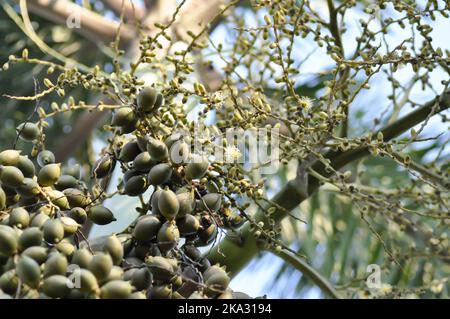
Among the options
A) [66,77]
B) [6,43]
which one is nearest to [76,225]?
[66,77]

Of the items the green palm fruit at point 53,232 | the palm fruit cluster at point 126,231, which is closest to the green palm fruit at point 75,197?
the palm fruit cluster at point 126,231

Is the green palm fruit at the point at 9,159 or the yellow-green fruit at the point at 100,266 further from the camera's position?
the green palm fruit at the point at 9,159

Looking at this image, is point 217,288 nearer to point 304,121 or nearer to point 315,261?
A: point 304,121

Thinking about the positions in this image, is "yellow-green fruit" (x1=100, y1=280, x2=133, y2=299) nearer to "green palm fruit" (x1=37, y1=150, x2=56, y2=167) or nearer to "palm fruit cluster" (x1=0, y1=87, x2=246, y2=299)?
"palm fruit cluster" (x1=0, y1=87, x2=246, y2=299)

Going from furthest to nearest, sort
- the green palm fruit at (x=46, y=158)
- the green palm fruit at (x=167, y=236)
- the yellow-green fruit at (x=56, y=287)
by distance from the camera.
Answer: the green palm fruit at (x=46, y=158), the green palm fruit at (x=167, y=236), the yellow-green fruit at (x=56, y=287)

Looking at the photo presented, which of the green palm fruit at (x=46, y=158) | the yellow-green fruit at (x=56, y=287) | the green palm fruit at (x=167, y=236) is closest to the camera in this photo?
the yellow-green fruit at (x=56, y=287)

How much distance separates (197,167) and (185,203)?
1.6 inches

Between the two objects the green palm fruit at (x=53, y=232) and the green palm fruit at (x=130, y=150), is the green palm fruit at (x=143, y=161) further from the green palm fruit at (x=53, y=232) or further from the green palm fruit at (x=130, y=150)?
the green palm fruit at (x=53, y=232)

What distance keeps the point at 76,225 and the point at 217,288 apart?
160mm

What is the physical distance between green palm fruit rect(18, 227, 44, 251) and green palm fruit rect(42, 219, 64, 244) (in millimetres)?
16

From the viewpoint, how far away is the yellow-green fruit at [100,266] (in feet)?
2.08

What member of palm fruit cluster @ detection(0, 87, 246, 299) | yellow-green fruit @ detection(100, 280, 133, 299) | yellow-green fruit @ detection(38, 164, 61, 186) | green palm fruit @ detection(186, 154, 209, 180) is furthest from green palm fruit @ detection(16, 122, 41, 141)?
yellow-green fruit @ detection(100, 280, 133, 299)

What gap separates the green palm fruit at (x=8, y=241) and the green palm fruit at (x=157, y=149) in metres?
0.17
